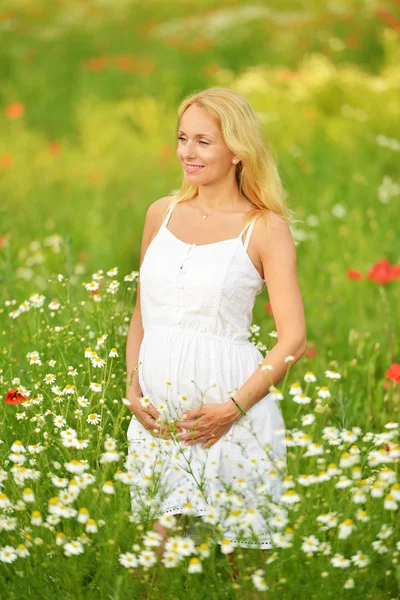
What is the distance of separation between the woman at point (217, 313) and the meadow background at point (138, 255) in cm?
14

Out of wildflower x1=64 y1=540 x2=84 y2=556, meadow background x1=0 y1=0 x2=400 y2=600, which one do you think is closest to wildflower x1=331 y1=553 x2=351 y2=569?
meadow background x1=0 y1=0 x2=400 y2=600

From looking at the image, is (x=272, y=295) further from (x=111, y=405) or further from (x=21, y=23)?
(x=21, y=23)

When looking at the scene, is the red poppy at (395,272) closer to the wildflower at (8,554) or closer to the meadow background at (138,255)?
the meadow background at (138,255)

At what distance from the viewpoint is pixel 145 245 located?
2.97 meters

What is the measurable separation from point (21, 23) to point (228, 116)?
1259cm

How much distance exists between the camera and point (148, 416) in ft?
8.64

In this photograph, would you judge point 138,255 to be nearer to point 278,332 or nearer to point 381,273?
point 381,273

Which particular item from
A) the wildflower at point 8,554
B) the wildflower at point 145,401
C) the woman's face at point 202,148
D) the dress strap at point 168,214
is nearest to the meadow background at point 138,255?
the wildflower at point 8,554

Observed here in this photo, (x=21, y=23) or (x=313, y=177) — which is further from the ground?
(x=21, y=23)

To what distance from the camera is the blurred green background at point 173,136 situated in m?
5.03

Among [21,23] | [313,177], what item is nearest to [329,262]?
[313,177]

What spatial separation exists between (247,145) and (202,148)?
5.3 inches

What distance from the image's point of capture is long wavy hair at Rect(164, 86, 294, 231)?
105 inches

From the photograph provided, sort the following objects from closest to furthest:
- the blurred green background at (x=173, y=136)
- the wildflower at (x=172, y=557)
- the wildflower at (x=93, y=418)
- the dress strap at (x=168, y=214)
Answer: the wildflower at (x=172, y=557), the wildflower at (x=93, y=418), the dress strap at (x=168, y=214), the blurred green background at (x=173, y=136)
